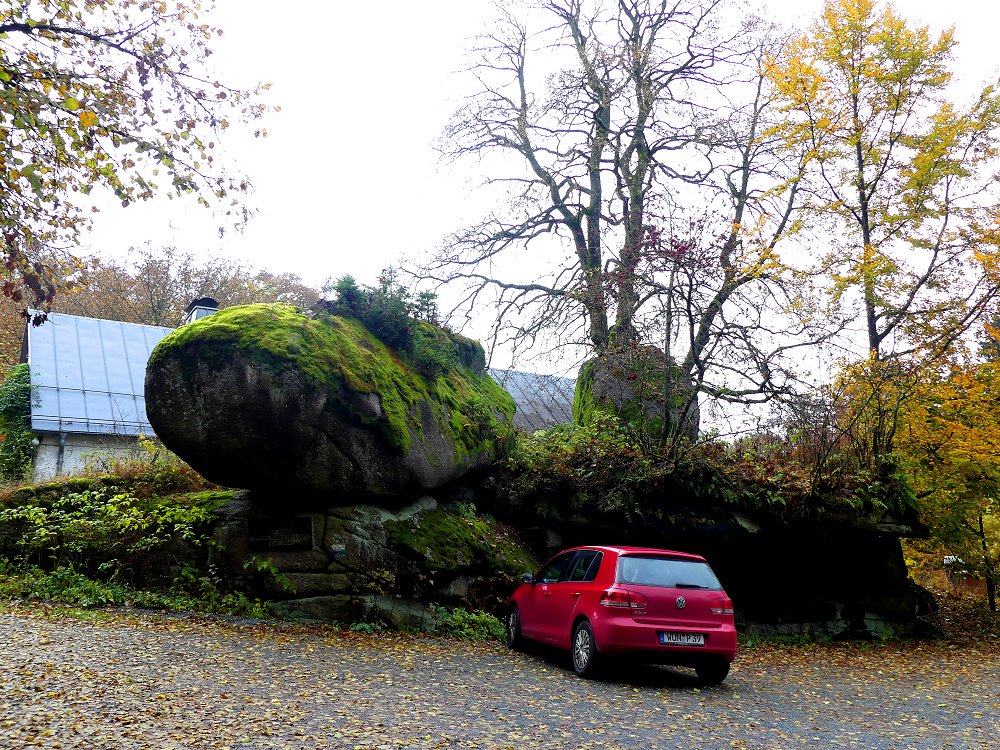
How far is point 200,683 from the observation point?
681cm

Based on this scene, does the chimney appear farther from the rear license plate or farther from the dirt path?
the rear license plate

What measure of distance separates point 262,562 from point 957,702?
8.69 metres

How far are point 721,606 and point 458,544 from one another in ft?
14.7

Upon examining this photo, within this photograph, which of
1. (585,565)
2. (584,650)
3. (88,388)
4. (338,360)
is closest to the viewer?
(584,650)

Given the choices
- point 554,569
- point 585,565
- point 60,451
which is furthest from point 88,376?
point 585,565

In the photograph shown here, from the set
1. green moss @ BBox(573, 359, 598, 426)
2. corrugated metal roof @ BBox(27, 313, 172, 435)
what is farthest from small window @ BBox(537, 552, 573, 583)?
corrugated metal roof @ BBox(27, 313, 172, 435)

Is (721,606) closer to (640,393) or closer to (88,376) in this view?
(640,393)

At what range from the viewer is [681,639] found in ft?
27.6

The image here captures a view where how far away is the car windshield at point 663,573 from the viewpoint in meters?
8.70

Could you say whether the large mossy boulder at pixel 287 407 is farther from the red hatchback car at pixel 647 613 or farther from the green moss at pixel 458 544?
the red hatchback car at pixel 647 613

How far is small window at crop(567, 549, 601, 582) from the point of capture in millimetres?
9174

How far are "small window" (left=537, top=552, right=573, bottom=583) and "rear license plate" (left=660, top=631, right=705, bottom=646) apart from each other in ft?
6.31

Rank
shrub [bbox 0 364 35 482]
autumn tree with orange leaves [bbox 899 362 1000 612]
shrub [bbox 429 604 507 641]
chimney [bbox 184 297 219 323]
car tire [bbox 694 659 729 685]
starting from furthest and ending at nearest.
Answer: chimney [bbox 184 297 219 323] < shrub [bbox 0 364 35 482] < autumn tree with orange leaves [bbox 899 362 1000 612] < shrub [bbox 429 604 507 641] < car tire [bbox 694 659 729 685]

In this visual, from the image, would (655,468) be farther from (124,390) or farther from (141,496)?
(124,390)
